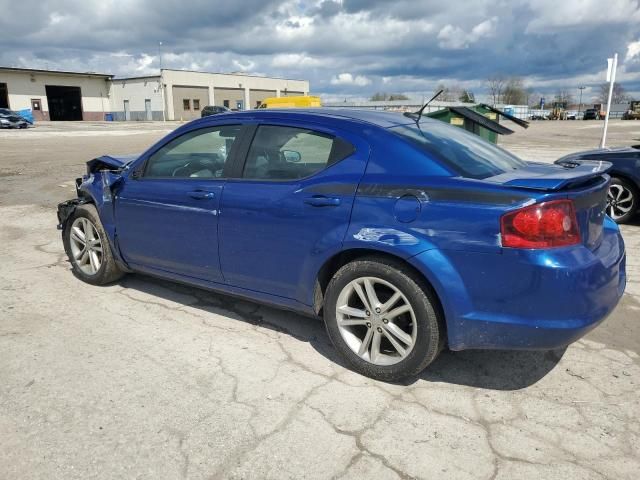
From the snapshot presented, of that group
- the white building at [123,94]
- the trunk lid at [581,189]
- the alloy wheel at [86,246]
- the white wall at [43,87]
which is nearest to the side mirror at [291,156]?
the trunk lid at [581,189]

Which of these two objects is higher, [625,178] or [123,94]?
[123,94]

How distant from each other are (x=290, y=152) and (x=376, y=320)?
1253mm

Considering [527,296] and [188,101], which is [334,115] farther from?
[188,101]

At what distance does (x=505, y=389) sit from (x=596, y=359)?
81 cm

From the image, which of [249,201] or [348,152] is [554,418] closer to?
[348,152]

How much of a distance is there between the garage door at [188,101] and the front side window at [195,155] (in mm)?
66955

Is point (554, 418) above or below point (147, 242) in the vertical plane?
below

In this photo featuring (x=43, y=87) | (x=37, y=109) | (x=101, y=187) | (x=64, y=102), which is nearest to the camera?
(x=101, y=187)

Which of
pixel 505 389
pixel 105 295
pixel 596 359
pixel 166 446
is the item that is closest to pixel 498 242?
pixel 505 389

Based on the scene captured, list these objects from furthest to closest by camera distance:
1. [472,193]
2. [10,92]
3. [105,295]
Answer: [10,92] < [105,295] < [472,193]

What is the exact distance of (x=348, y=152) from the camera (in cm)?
314

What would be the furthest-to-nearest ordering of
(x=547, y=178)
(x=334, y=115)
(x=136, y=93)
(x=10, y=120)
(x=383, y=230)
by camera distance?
(x=136, y=93)
(x=10, y=120)
(x=334, y=115)
(x=383, y=230)
(x=547, y=178)

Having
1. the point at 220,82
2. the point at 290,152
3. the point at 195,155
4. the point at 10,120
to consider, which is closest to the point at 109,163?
the point at 195,155

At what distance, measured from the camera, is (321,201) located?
123 inches
